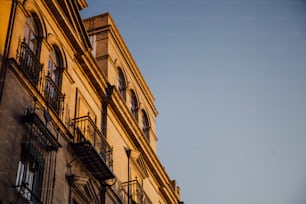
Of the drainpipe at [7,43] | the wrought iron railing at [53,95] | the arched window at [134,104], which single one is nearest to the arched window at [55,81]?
the wrought iron railing at [53,95]

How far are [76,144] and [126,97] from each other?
9.58 m

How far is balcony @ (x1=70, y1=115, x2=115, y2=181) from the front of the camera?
21844 millimetres

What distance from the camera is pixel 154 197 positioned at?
32.0m

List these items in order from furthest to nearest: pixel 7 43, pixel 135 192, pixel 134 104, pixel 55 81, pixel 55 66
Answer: pixel 134 104
pixel 135 192
pixel 55 66
pixel 55 81
pixel 7 43

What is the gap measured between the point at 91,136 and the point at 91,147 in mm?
2183

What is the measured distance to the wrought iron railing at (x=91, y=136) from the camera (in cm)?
2256

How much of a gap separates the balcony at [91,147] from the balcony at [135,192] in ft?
7.40

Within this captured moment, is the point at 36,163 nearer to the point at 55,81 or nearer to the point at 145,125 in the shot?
the point at 55,81

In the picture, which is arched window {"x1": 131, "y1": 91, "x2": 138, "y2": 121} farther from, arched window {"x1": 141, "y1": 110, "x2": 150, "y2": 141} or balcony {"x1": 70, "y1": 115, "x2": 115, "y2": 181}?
balcony {"x1": 70, "y1": 115, "x2": 115, "y2": 181}

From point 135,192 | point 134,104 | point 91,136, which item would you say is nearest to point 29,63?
point 91,136

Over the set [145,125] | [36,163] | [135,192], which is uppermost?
[145,125]

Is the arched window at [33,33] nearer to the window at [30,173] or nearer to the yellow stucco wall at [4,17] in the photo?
the yellow stucco wall at [4,17]

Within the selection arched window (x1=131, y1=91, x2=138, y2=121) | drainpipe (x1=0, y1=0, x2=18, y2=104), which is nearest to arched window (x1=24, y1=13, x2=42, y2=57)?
drainpipe (x1=0, y1=0, x2=18, y2=104)

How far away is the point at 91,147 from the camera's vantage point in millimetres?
21812
